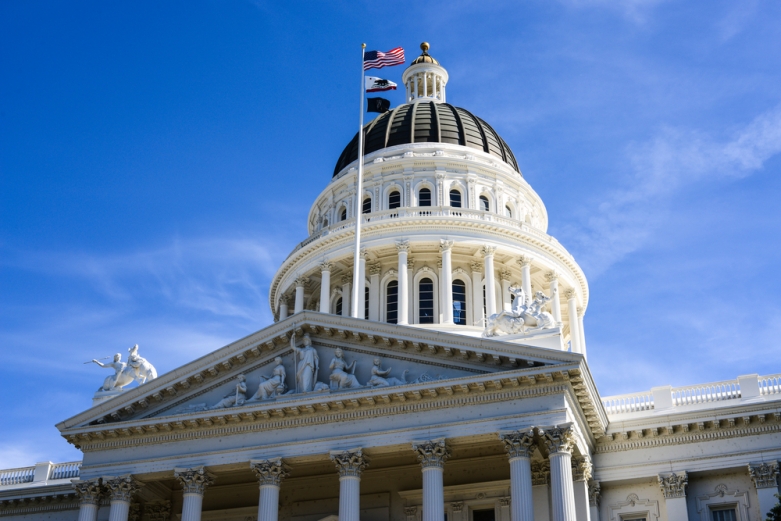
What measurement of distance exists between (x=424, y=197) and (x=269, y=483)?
2427 cm

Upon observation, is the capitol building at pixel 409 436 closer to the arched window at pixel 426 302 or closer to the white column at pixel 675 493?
the white column at pixel 675 493

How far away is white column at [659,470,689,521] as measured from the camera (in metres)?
33.2

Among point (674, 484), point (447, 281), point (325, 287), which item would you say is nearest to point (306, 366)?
point (674, 484)

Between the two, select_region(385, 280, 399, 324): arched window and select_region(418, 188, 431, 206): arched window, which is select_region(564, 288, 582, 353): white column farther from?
select_region(385, 280, 399, 324): arched window

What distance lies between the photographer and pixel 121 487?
33.5 m

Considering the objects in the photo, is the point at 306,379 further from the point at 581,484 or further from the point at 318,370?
the point at 581,484

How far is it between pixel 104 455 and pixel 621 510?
56.8 ft

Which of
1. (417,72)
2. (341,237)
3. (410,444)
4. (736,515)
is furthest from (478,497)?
(417,72)

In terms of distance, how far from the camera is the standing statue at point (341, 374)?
32.2 m

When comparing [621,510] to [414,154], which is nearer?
[621,510]

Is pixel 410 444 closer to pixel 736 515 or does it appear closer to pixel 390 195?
pixel 736 515

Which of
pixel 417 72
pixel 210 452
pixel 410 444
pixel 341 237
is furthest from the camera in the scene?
pixel 417 72

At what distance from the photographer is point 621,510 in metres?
34.4

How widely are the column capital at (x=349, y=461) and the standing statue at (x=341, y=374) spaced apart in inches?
82.1
